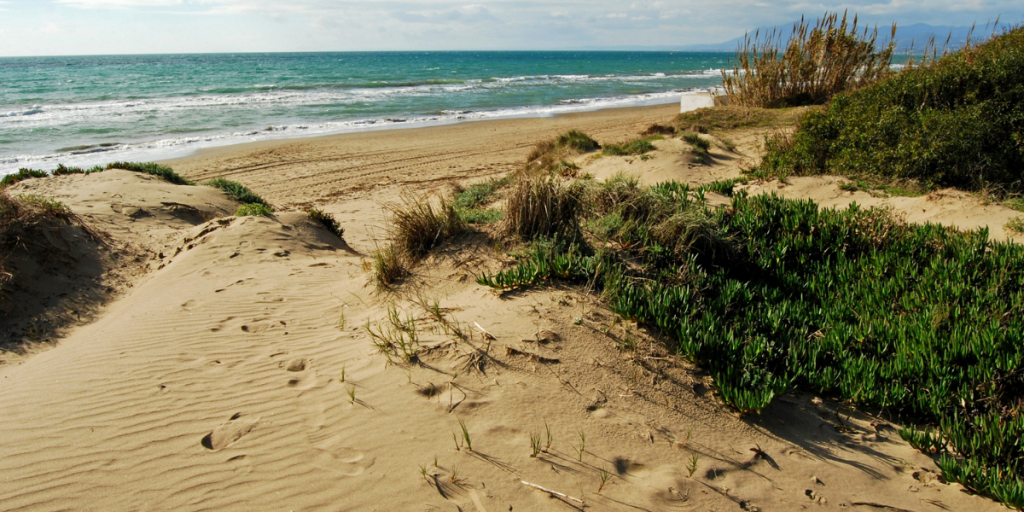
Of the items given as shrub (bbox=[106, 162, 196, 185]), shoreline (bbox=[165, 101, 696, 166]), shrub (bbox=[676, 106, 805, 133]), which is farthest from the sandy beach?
shrub (bbox=[676, 106, 805, 133])

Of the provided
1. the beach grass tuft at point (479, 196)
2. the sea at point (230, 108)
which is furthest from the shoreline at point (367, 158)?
the beach grass tuft at point (479, 196)

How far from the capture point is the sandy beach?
2.78 meters

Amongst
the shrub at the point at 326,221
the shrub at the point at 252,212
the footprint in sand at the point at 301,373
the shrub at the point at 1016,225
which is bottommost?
the footprint in sand at the point at 301,373

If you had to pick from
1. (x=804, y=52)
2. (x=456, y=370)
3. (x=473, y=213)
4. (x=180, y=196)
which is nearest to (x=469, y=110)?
(x=804, y=52)

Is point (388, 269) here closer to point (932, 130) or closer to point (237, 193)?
point (237, 193)

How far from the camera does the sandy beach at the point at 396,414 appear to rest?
278 centimetres

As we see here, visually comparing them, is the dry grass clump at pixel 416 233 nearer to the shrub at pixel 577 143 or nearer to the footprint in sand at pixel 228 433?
the footprint in sand at pixel 228 433

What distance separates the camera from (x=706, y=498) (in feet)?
9.10

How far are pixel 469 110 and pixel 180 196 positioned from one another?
57.1 feet

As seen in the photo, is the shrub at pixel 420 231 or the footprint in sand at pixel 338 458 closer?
the footprint in sand at pixel 338 458

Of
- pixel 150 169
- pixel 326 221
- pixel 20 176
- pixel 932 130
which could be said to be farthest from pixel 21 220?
pixel 932 130

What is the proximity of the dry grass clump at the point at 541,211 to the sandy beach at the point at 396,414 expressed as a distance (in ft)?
1.37

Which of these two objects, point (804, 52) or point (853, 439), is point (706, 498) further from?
point (804, 52)

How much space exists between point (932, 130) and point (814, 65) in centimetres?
915
